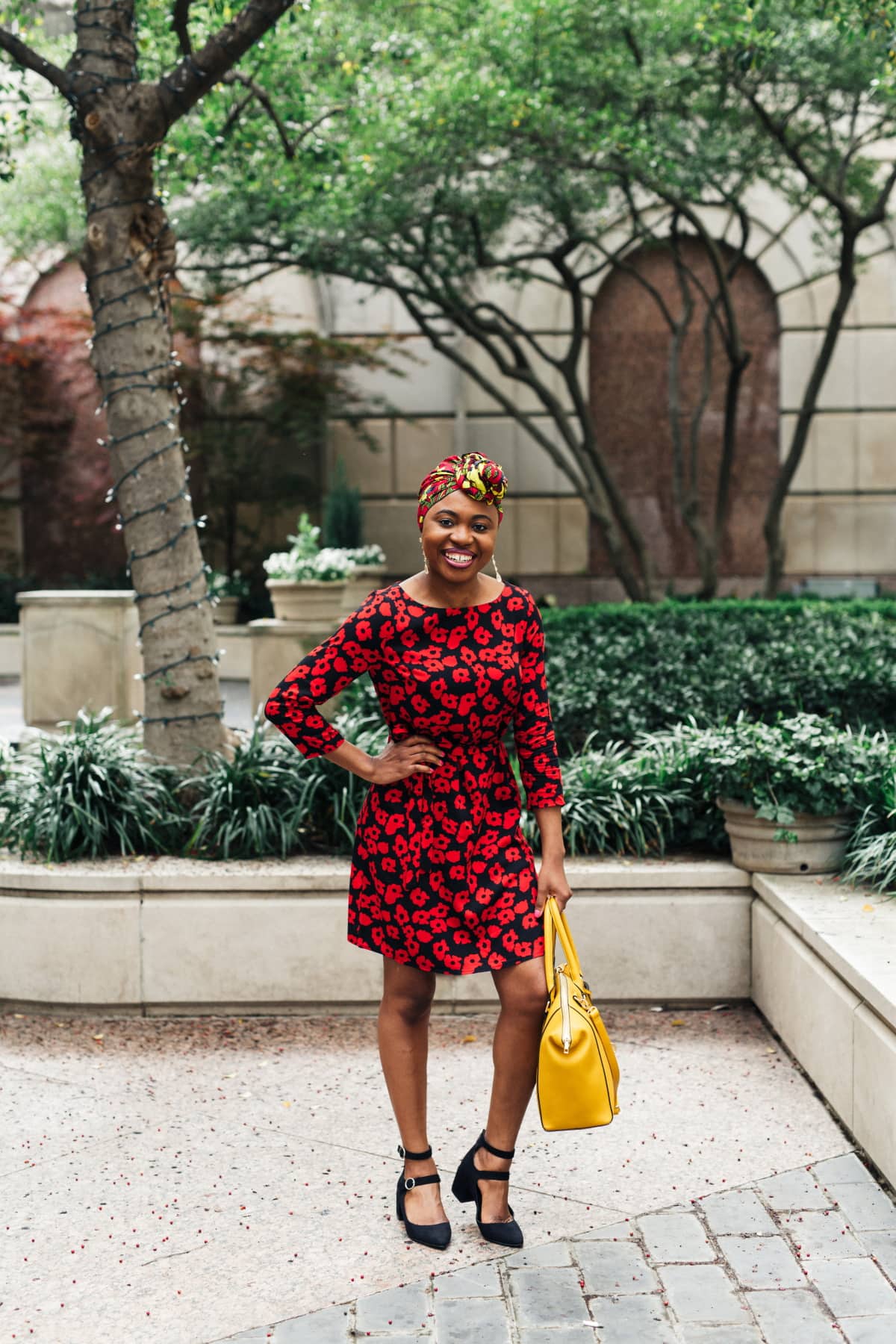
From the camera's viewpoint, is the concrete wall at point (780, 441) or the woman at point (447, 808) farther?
the concrete wall at point (780, 441)

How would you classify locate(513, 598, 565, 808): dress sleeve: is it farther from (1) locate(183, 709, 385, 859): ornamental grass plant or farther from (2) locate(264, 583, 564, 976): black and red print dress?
(1) locate(183, 709, 385, 859): ornamental grass plant

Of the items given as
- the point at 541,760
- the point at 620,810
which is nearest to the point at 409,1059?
the point at 541,760

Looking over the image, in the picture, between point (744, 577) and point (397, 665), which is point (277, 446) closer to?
point (744, 577)

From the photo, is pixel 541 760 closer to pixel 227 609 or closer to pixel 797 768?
pixel 797 768

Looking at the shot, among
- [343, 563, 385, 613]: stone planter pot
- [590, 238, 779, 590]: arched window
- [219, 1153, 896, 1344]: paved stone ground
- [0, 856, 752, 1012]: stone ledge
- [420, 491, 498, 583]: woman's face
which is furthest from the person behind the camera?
[590, 238, 779, 590]: arched window

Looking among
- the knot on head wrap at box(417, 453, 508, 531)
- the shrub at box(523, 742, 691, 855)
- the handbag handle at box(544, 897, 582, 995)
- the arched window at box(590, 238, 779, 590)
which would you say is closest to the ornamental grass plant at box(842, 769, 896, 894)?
the shrub at box(523, 742, 691, 855)

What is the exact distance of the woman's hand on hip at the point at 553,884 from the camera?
359cm

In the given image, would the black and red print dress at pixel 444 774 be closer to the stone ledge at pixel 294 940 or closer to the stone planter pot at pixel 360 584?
the stone ledge at pixel 294 940

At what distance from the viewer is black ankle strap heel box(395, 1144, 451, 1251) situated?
3527 millimetres

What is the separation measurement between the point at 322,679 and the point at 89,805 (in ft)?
8.88

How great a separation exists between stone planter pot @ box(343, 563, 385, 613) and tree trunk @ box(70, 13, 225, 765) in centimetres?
592

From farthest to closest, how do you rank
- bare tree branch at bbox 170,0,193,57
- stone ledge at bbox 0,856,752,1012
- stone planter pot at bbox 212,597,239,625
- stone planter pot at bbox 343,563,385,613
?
stone planter pot at bbox 212,597,239,625
stone planter pot at bbox 343,563,385,613
bare tree branch at bbox 170,0,193,57
stone ledge at bbox 0,856,752,1012

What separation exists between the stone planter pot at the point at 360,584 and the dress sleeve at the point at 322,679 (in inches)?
352

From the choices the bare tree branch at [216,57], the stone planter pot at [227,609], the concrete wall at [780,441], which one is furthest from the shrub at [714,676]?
the concrete wall at [780,441]
